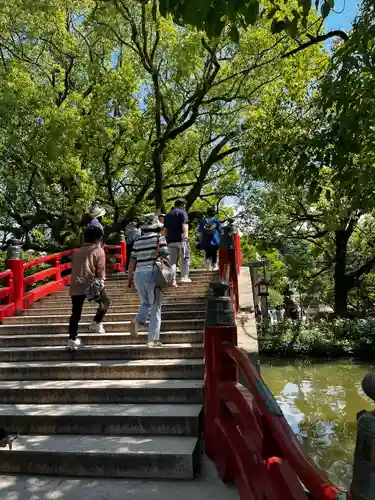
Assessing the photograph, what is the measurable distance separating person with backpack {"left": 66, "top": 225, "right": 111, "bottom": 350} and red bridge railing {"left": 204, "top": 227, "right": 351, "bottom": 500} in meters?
2.35

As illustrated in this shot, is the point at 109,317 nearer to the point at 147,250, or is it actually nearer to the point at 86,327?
the point at 86,327

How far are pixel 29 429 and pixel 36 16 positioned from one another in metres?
15.9

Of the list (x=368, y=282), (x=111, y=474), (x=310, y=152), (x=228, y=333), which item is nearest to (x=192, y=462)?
(x=111, y=474)

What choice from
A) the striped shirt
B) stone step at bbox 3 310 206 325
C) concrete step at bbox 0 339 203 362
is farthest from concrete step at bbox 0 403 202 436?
stone step at bbox 3 310 206 325

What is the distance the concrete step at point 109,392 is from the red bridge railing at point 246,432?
781 millimetres

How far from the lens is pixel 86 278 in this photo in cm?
601

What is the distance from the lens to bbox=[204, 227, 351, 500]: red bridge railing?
1.97 m

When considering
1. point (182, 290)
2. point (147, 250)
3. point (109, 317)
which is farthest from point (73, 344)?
point (182, 290)

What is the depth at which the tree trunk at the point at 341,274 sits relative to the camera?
2389cm

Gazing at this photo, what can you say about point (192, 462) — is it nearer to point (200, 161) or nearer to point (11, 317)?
point (11, 317)

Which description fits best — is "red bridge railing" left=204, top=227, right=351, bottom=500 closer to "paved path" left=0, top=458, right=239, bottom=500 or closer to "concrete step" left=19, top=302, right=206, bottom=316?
"paved path" left=0, top=458, right=239, bottom=500

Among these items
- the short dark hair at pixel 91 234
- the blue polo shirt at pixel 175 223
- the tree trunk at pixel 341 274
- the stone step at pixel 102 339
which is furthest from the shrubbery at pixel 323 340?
the short dark hair at pixel 91 234

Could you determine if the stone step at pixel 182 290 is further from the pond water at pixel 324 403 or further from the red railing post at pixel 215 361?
the red railing post at pixel 215 361

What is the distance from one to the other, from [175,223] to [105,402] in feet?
16.5
